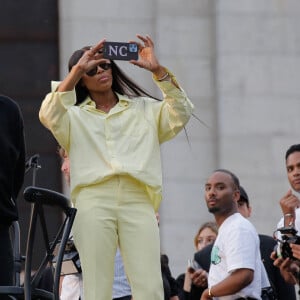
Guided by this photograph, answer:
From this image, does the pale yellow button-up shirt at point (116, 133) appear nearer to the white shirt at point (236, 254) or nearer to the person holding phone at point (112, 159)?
the person holding phone at point (112, 159)

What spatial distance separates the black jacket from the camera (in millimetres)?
8070

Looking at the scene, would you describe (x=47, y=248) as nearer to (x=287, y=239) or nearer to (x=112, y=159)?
(x=112, y=159)

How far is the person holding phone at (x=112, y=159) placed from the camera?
28.3 ft

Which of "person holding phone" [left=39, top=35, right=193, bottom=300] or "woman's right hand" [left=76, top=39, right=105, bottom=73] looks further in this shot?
"woman's right hand" [left=76, top=39, right=105, bottom=73]

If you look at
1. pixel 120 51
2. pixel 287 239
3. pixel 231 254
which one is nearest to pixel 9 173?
pixel 120 51

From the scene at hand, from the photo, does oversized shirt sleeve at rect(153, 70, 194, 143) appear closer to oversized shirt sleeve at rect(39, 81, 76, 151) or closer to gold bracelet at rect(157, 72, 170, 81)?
gold bracelet at rect(157, 72, 170, 81)

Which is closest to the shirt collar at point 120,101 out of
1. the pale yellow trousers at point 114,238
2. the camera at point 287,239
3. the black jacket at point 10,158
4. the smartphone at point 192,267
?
the pale yellow trousers at point 114,238

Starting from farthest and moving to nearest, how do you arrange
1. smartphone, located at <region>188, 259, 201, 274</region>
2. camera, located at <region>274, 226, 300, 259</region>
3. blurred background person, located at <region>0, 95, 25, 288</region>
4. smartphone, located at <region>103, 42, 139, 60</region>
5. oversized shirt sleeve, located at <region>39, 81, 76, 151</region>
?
smartphone, located at <region>188, 259, 201, 274</region>
camera, located at <region>274, 226, 300, 259</region>
oversized shirt sleeve, located at <region>39, 81, 76, 151</region>
smartphone, located at <region>103, 42, 139, 60</region>
blurred background person, located at <region>0, 95, 25, 288</region>

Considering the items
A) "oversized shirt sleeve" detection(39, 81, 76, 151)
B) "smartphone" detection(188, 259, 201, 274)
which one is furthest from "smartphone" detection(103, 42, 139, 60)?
"smartphone" detection(188, 259, 201, 274)

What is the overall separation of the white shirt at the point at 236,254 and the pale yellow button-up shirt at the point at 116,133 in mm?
1252

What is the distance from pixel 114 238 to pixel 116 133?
0.68m

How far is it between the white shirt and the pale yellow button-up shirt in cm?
125

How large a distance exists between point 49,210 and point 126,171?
628 centimetres

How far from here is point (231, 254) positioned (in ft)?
32.6
